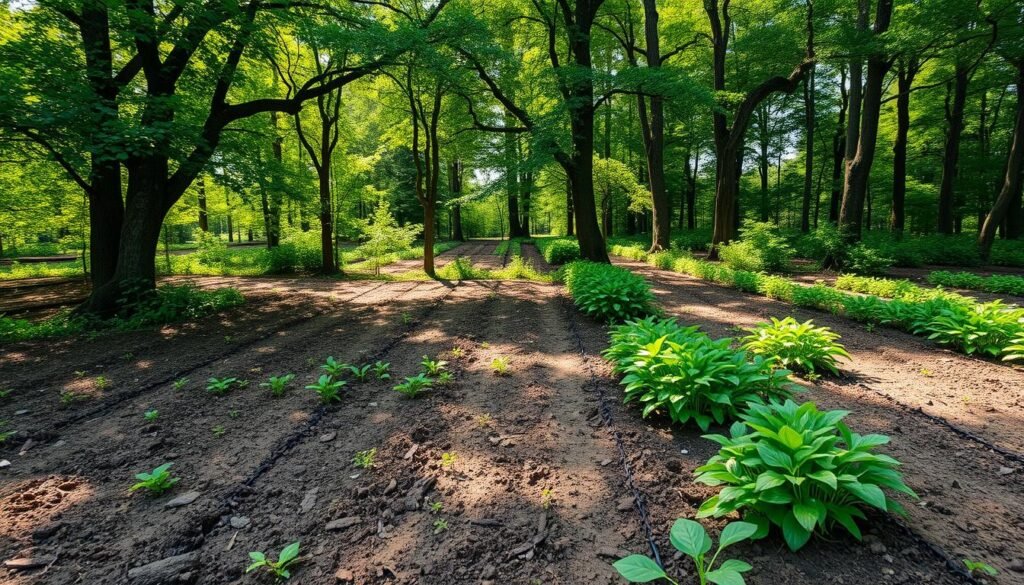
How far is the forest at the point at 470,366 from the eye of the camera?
1808 millimetres

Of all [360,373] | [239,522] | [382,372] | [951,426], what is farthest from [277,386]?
[951,426]

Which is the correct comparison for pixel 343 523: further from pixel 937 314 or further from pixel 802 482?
pixel 937 314

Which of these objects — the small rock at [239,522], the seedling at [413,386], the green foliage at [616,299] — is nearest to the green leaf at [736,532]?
the small rock at [239,522]

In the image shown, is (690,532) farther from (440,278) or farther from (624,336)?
(440,278)

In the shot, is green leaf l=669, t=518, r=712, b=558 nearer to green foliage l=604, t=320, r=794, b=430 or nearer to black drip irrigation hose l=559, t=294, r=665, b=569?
black drip irrigation hose l=559, t=294, r=665, b=569

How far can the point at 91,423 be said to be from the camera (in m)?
3.13

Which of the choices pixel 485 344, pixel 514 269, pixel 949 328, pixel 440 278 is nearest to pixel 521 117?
pixel 514 269

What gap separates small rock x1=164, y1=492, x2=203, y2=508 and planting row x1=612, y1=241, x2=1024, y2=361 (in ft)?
23.4

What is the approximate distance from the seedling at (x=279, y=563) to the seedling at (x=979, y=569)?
9.41ft

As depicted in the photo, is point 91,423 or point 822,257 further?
point 822,257

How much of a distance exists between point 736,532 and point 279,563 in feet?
6.42

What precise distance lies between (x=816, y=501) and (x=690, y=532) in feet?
2.05

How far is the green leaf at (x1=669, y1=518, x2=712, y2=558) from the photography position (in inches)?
60.4

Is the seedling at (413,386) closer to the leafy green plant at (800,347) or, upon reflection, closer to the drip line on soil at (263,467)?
the drip line on soil at (263,467)
